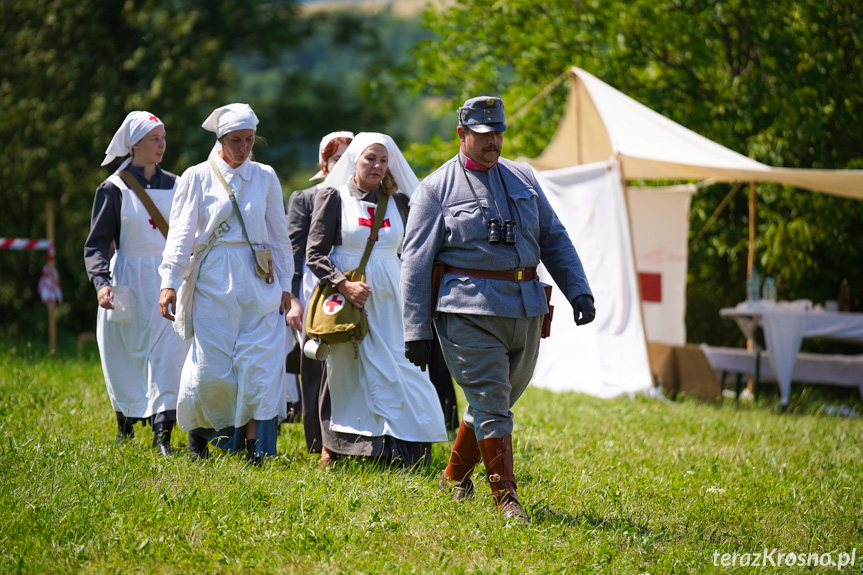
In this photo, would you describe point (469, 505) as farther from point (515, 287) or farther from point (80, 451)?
point (80, 451)

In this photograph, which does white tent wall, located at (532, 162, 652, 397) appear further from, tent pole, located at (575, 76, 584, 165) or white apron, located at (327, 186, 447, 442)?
white apron, located at (327, 186, 447, 442)

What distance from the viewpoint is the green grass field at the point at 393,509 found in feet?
11.8

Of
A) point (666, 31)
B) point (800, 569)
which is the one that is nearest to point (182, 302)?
point (800, 569)

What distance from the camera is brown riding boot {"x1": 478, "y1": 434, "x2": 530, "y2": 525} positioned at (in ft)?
13.6

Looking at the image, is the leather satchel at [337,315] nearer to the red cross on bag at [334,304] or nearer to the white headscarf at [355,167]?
the red cross on bag at [334,304]

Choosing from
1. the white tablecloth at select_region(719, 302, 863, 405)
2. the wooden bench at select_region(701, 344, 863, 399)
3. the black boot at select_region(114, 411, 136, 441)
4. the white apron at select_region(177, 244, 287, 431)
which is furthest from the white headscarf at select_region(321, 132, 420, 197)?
the wooden bench at select_region(701, 344, 863, 399)

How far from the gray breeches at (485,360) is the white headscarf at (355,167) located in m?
1.52

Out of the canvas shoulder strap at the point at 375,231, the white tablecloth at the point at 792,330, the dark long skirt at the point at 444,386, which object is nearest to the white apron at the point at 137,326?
the canvas shoulder strap at the point at 375,231

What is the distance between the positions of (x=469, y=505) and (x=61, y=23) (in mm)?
12720

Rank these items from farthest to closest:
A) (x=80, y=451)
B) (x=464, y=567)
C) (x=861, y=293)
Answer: (x=861, y=293), (x=80, y=451), (x=464, y=567)

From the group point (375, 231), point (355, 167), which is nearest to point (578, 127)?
point (355, 167)

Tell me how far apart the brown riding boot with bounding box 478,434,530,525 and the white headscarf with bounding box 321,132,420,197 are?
6.16ft

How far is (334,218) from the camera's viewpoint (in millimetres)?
5352

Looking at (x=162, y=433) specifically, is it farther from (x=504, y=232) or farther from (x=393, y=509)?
(x=504, y=232)
